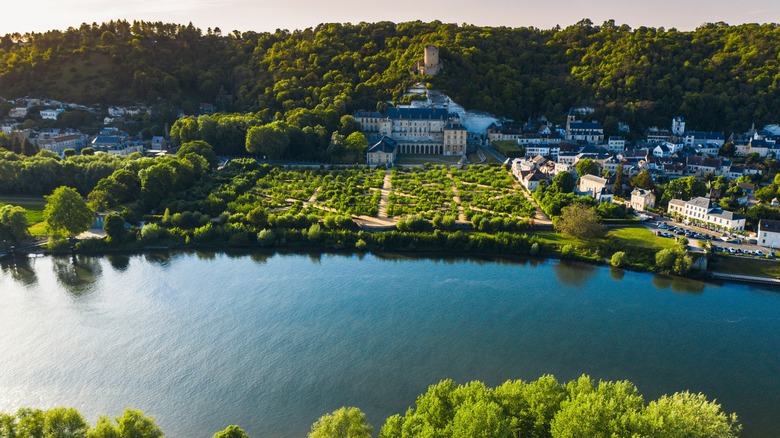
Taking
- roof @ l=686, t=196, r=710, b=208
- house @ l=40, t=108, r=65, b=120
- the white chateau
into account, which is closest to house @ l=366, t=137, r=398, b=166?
the white chateau

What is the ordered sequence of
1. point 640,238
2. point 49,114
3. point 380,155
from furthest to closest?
point 49,114 → point 380,155 → point 640,238

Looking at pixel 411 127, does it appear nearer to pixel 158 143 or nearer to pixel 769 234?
pixel 158 143

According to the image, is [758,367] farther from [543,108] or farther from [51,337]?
[543,108]

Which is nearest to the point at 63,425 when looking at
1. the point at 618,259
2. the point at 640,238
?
the point at 618,259

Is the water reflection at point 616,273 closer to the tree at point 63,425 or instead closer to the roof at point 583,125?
the tree at point 63,425

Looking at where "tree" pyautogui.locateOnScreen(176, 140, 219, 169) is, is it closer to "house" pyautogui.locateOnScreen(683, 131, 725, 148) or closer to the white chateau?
the white chateau

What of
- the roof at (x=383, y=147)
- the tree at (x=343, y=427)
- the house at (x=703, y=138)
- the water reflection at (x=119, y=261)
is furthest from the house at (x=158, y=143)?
the house at (x=703, y=138)
